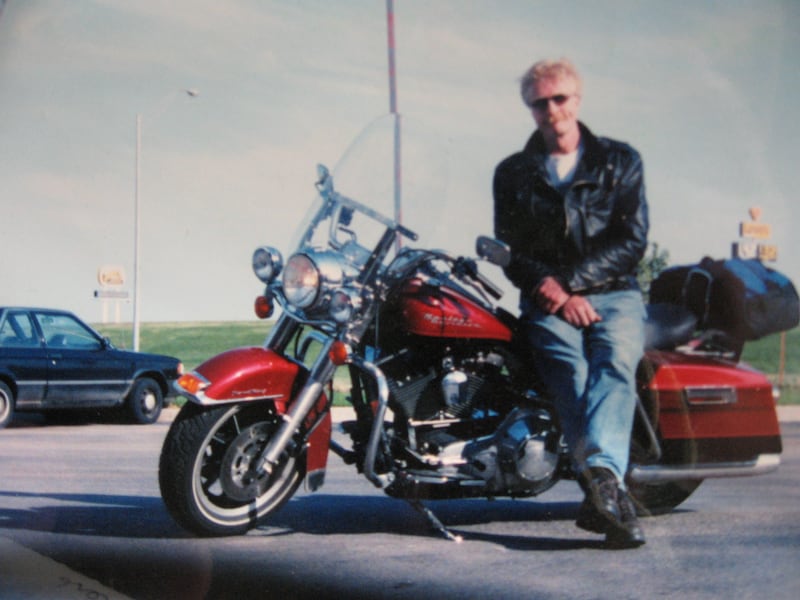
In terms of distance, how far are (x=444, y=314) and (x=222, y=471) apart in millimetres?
1009

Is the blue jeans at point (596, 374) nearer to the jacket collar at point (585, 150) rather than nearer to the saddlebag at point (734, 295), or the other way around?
the saddlebag at point (734, 295)

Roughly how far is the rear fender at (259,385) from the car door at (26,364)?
6.55 meters

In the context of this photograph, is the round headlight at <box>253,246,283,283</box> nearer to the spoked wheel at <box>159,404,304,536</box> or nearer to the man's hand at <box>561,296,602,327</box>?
the spoked wheel at <box>159,404,304,536</box>

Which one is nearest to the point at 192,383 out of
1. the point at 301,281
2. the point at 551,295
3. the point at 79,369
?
the point at 301,281

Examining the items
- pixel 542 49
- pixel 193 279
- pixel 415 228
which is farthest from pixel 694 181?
pixel 193 279

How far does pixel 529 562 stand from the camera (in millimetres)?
4078

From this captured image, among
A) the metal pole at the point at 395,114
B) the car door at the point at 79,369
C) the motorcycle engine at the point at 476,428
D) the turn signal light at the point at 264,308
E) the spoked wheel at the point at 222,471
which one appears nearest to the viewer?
the metal pole at the point at 395,114

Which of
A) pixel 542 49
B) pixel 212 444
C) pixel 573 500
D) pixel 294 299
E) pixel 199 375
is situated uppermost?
pixel 542 49

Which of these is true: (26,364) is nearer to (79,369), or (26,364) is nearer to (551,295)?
(79,369)

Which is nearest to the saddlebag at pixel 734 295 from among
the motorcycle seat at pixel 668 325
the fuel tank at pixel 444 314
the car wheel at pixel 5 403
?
the motorcycle seat at pixel 668 325

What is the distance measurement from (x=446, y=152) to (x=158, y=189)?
3.79 ft

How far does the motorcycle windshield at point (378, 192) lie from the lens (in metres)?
4.43

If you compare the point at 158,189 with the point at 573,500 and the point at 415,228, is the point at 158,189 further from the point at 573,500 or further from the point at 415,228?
the point at 573,500

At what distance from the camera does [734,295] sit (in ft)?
14.0
